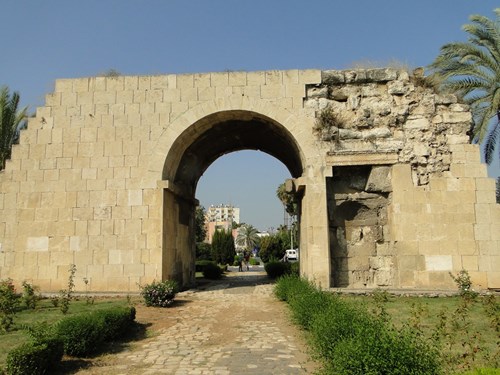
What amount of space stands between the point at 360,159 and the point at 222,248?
102 ft

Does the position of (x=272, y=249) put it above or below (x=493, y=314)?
above

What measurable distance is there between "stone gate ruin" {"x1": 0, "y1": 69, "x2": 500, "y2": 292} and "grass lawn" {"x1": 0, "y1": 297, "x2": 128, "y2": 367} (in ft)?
4.30

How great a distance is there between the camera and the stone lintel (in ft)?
40.5

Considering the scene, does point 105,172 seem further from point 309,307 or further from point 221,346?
point 309,307

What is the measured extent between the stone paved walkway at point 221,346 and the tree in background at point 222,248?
30.7 m

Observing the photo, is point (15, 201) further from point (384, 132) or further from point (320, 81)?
point (384, 132)

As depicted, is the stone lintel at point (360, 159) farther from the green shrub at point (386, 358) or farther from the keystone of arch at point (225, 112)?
the green shrub at point (386, 358)

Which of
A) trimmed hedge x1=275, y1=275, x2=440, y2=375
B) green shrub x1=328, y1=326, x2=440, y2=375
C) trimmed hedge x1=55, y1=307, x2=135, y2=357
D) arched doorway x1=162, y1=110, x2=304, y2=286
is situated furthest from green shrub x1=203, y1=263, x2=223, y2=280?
green shrub x1=328, y1=326, x2=440, y2=375

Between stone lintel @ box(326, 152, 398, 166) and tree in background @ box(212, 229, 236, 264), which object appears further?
tree in background @ box(212, 229, 236, 264)

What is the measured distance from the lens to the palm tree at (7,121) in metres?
18.8

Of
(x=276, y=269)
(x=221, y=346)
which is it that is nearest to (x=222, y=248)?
(x=276, y=269)

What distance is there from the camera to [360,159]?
12.4 meters

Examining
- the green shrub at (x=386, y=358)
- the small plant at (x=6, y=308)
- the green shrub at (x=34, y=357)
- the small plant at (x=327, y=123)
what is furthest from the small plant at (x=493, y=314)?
the small plant at (x=6, y=308)

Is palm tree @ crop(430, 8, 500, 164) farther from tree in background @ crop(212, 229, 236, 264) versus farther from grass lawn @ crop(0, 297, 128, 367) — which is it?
tree in background @ crop(212, 229, 236, 264)
